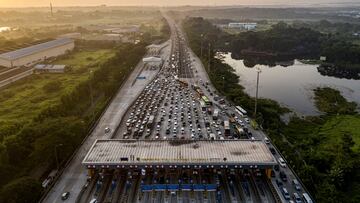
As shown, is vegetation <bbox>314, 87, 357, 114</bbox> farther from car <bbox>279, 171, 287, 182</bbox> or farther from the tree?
the tree

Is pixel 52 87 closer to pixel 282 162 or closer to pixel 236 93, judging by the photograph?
pixel 236 93

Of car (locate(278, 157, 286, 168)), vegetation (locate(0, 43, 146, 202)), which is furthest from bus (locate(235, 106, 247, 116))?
vegetation (locate(0, 43, 146, 202))

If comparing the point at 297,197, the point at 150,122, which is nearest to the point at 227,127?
the point at 150,122

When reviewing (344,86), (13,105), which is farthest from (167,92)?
(344,86)

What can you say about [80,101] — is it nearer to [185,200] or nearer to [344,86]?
[185,200]

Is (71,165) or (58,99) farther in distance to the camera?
(58,99)

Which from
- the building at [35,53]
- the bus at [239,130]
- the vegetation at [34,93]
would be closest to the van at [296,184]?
the bus at [239,130]
